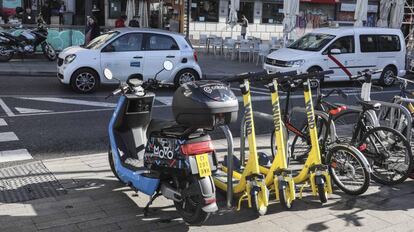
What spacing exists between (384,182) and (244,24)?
1866cm

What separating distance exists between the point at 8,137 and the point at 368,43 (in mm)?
11114

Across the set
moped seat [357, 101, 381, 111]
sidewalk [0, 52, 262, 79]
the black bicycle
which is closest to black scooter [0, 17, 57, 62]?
sidewalk [0, 52, 262, 79]

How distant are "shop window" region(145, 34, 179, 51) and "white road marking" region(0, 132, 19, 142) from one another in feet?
16.8

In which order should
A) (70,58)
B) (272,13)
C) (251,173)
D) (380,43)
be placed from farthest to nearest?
(272,13), (380,43), (70,58), (251,173)

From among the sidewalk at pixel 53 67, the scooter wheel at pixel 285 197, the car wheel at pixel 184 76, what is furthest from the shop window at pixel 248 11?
the scooter wheel at pixel 285 197

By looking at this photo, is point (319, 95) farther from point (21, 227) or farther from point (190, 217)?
point (21, 227)

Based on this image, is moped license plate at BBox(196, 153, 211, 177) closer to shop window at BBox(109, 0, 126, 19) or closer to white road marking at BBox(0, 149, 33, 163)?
white road marking at BBox(0, 149, 33, 163)

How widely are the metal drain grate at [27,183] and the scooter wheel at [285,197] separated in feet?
7.48

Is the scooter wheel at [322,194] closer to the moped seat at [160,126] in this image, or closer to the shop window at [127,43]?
the moped seat at [160,126]

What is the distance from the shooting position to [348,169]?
18.2ft

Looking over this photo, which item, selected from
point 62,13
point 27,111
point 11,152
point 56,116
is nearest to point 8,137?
point 11,152

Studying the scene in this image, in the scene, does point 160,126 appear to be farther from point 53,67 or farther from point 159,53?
point 53,67

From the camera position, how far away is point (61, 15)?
80.9 feet

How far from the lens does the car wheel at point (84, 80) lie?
1197 cm
